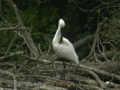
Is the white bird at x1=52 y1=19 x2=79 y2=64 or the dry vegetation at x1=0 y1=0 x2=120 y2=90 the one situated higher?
the white bird at x1=52 y1=19 x2=79 y2=64

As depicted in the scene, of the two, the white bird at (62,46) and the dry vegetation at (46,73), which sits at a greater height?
the white bird at (62,46)

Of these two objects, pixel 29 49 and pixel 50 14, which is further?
pixel 50 14

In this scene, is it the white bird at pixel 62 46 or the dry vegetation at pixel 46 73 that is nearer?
the dry vegetation at pixel 46 73

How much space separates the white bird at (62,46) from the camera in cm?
636

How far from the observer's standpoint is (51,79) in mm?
5117

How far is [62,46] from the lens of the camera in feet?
21.2

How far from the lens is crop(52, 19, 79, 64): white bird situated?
6.36 m

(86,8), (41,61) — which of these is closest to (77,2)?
(86,8)

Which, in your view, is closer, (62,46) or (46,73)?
(46,73)

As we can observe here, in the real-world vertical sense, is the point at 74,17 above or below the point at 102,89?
above

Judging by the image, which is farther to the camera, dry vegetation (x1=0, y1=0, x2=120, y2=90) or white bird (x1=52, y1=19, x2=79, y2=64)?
white bird (x1=52, y1=19, x2=79, y2=64)

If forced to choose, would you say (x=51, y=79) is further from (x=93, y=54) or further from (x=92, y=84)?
(x=93, y=54)

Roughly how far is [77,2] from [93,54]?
2.63 m

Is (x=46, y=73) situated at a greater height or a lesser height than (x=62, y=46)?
lesser
